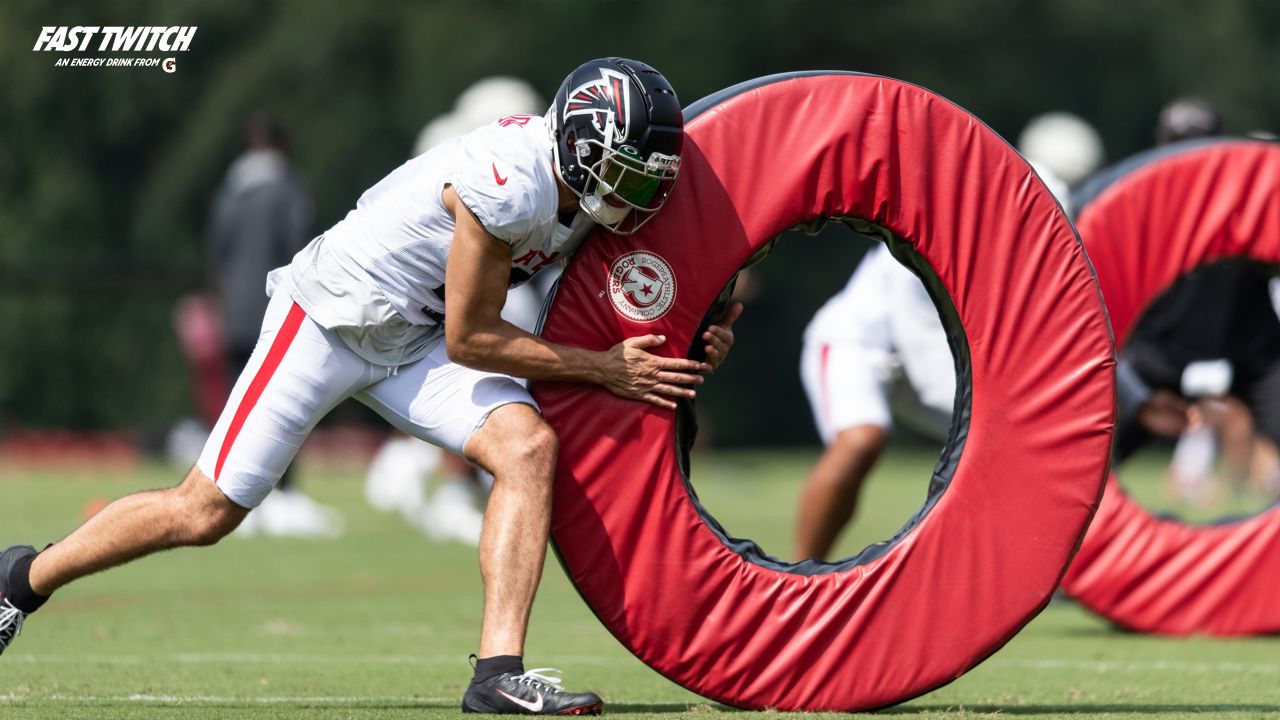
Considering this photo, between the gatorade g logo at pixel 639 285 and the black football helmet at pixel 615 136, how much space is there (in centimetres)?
16

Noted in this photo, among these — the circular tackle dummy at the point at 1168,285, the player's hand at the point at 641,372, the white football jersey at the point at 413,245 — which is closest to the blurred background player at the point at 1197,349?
the circular tackle dummy at the point at 1168,285

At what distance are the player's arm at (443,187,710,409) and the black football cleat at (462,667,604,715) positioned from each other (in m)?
0.76

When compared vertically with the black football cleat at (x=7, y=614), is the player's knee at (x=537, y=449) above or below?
above

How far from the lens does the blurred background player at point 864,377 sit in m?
6.57

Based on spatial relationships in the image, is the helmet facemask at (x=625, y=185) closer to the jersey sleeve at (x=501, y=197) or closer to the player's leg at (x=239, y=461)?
the jersey sleeve at (x=501, y=197)

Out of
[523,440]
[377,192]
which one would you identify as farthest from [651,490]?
[377,192]

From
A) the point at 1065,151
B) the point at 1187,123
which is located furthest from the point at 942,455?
the point at 1065,151

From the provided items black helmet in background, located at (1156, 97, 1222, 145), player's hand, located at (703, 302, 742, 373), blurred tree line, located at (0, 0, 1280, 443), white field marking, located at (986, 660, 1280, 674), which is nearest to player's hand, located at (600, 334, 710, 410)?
player's hand, located at (703, 302, 742, 373)

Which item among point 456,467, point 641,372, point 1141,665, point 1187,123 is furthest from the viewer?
point 456,467

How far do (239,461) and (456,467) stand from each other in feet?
18.1

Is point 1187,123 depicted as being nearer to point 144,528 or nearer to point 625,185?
point 625,185

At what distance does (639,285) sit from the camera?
4.57 m

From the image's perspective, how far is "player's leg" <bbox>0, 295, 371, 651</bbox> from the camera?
15.1 feet

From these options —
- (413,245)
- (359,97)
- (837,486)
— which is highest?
(359,97)
